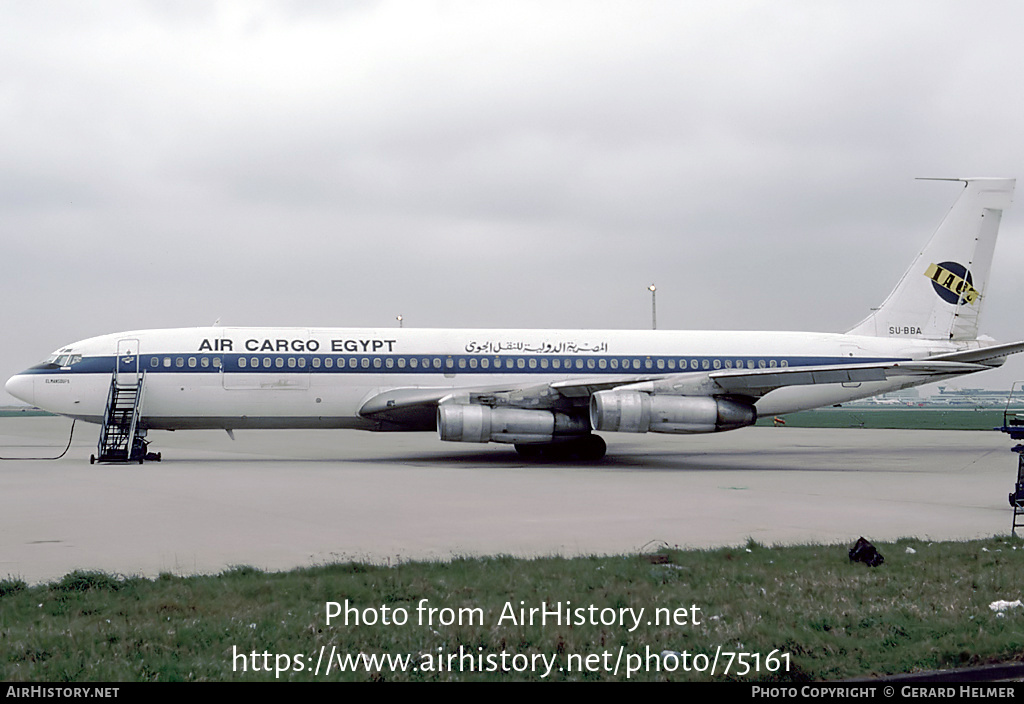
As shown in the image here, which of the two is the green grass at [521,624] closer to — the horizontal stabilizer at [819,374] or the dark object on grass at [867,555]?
the dark object on grass at [867,555]

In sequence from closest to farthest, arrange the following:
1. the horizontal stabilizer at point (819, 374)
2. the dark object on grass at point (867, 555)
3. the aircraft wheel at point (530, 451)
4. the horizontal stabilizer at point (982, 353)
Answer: the dark object on grass at point (867, 555)
the horizontal stabilizer at point (819, 374)
the horizontal stabilizer at point (982, 353)
the aircraft wheel at point (530, 451)

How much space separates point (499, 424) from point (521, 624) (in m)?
14.7

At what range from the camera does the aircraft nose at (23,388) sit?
21.7 m

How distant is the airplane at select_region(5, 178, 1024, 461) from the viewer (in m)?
20.8

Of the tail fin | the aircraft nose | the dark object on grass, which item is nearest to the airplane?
the aircraft nose

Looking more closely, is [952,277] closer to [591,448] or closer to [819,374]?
[819,374]

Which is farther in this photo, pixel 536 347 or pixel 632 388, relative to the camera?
pixel 536 347

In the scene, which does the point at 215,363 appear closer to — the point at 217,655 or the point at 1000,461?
the point at 217,655

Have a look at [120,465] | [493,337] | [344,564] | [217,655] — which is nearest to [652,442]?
[493,337]

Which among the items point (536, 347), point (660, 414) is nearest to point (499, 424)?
point (536, 347)

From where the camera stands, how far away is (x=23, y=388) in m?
21.8

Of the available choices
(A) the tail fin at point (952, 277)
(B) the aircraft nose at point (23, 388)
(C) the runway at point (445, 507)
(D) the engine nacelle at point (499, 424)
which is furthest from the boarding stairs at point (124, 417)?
(A) the tail fin at point (952, 277)

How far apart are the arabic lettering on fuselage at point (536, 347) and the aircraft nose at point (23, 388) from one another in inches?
449

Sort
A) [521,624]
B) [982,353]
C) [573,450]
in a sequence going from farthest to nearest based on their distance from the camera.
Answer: [573,450] → [982,353] → [521,624]
